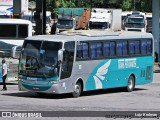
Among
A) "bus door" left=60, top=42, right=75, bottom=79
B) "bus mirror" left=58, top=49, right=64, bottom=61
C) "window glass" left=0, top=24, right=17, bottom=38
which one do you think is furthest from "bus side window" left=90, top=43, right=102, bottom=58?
"window glass" left=0, top=24, right=17, bottom=38

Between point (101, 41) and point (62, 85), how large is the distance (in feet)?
11.7

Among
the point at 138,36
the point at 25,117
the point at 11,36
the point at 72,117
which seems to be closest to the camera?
the point at 25,117

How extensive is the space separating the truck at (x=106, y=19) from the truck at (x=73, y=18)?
239cm

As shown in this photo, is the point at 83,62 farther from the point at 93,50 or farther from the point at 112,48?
the point at 112,48

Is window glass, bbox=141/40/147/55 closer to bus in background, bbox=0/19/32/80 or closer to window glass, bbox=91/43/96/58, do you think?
window glass, bbox=91/43/96/58

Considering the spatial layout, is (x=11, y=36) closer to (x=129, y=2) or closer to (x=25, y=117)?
(x=25, y=117)

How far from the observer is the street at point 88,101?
21344 mm

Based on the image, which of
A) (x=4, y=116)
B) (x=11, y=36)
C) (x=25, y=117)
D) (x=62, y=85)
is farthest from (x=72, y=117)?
(x=11, y=36)

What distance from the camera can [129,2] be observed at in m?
95.1

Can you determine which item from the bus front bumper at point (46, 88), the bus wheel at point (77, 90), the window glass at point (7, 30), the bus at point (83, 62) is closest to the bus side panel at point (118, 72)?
the bus at point (83, 62)

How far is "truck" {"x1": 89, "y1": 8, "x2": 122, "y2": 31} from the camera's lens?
194 ft

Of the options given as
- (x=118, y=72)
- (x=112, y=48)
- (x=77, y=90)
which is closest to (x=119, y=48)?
(x=112, y=48)

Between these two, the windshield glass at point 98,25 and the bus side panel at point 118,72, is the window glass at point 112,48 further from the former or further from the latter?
the windshield glass at point 98,25

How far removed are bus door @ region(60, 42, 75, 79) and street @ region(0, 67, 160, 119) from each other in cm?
108
